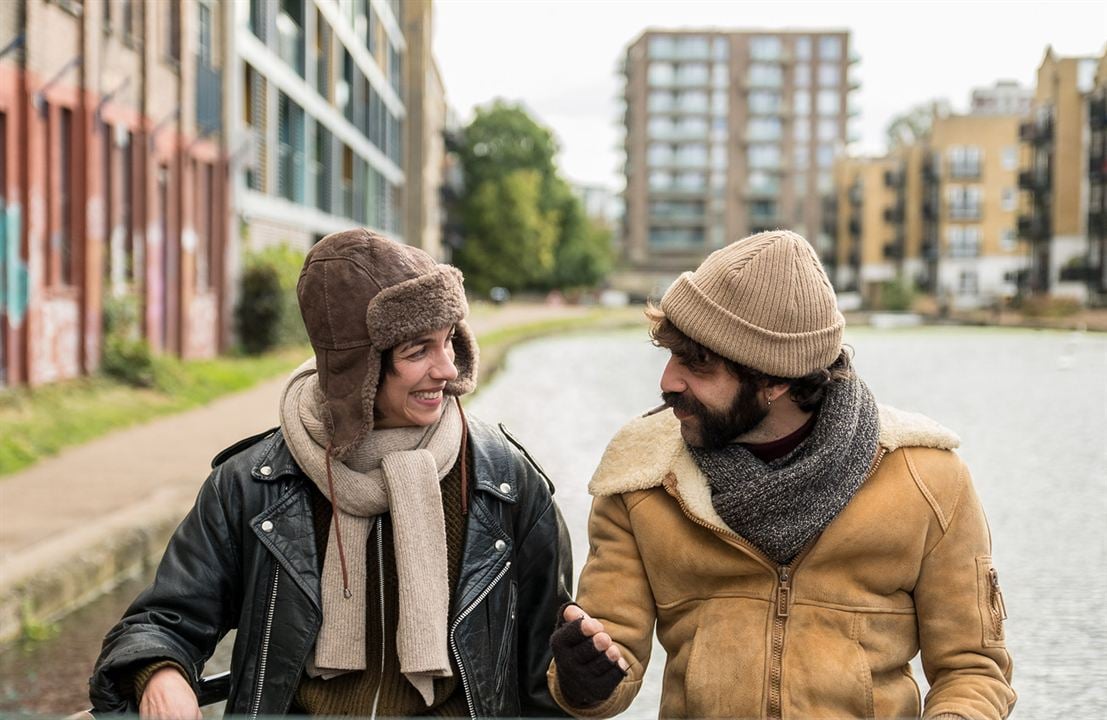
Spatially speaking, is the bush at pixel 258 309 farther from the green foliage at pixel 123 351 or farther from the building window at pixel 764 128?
the building window at pixel 764 128

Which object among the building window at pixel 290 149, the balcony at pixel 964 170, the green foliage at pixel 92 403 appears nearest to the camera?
the green foliage at pixel 92 403

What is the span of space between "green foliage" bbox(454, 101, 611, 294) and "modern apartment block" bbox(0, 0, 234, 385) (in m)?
36.1

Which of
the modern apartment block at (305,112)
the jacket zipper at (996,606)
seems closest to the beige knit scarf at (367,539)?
the jacket zipper at (996,606)

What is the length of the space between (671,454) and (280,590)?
699 millimetres

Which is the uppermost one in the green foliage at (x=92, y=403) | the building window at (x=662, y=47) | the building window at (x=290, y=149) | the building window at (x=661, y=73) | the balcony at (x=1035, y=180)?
the building window at (x=662, y=47)

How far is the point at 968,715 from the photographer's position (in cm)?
214

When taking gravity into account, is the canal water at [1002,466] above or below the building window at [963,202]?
below

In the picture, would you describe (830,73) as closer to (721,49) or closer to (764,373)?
(721,49)

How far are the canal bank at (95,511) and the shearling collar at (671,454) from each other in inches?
11.3

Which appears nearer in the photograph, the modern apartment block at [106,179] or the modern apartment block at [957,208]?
the modern apartment block at [106,179]

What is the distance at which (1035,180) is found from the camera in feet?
200

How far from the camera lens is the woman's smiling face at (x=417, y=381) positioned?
2.35m

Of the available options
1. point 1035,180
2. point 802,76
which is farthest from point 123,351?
point 802,76

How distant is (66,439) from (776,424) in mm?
8170
